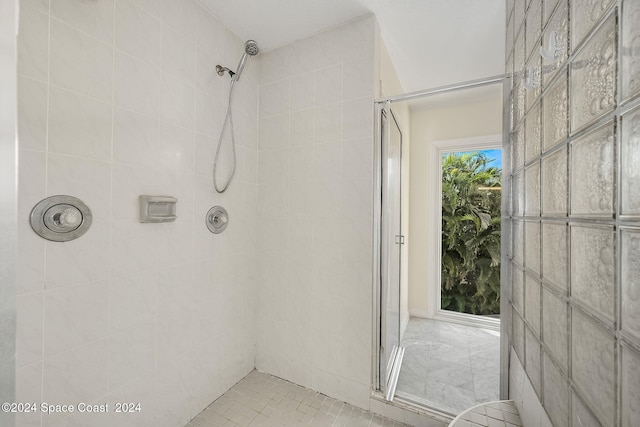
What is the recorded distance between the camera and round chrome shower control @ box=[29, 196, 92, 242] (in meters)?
0.86

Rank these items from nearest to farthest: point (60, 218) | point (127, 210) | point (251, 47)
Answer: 1. point (60, 218)
2. point (127, 210)
3. point (251, 47)

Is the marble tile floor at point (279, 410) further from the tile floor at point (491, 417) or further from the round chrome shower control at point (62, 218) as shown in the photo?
the round chrome shower control at point (62, 218)

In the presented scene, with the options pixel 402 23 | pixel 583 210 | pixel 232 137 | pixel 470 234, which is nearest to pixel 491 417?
pixel 583 210

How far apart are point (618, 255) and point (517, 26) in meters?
1.11

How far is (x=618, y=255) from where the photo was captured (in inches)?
17.1

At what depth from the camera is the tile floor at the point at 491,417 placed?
35.3 inches

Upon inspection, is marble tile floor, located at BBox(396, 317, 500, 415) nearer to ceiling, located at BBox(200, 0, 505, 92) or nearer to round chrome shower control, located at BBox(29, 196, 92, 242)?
round chrome shower control, located at BBox(29, 196, 92, 242)

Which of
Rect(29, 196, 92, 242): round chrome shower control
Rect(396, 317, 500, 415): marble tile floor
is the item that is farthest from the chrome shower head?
Rect(396, 317, 500, 415): marble tile floor

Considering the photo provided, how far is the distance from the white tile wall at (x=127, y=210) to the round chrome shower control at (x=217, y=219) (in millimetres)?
38

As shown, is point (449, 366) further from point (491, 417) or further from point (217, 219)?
point (217, 219)

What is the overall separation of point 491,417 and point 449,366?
1010mm

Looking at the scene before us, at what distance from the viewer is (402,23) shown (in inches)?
59.7

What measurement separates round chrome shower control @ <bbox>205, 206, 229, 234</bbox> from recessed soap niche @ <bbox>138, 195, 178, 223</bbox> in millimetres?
225

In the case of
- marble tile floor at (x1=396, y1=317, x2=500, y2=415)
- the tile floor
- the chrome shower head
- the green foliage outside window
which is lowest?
marble tile floor at (x1=396, y1=317, x2=500, y2=415)
